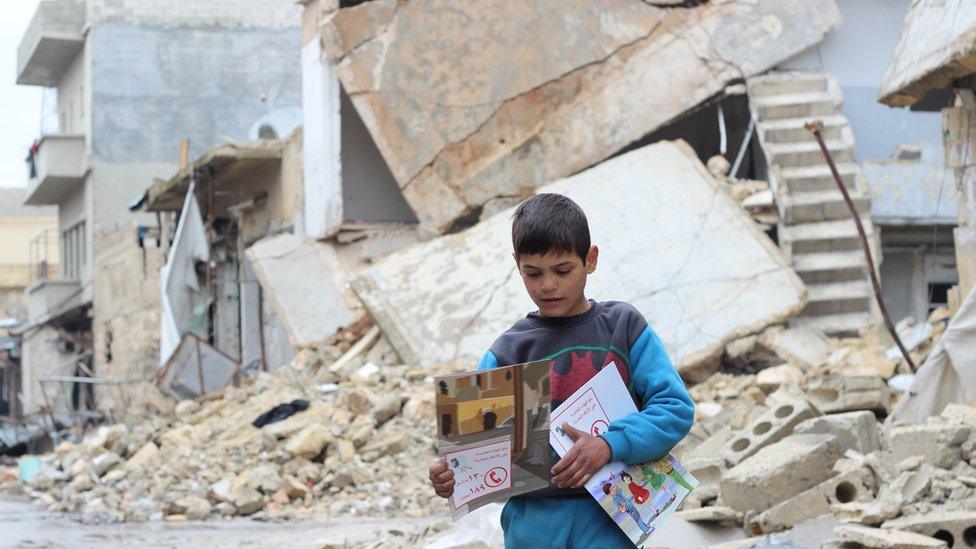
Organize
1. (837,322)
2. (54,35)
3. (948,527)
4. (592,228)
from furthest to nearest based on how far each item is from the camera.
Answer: (54,35), (592,228), (837,322), (948,527)

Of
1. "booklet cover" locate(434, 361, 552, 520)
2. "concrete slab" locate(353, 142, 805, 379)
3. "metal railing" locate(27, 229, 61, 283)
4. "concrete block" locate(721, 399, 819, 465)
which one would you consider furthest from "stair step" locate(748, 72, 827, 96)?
"metal railing" locate(27, 229, 61, 283)

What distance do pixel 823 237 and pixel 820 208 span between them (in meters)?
0.29

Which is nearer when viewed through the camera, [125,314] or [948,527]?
[948,527]

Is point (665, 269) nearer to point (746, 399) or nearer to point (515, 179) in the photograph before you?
point (746, 399)

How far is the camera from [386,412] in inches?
336

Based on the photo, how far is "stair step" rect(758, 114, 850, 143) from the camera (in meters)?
10.2

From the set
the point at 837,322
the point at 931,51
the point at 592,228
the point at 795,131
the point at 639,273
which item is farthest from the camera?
the point at 795,131

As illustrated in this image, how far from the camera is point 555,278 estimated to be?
7.94 feet

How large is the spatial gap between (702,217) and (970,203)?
9.47 feet

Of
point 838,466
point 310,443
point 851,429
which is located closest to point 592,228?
point 310,443

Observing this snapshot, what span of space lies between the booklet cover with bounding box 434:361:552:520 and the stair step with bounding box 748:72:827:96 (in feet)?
29.0

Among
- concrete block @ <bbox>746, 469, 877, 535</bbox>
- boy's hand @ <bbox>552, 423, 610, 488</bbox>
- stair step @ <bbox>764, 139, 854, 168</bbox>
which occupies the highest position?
stair step @ <bbox>764, 139, 854, 168</bbox>

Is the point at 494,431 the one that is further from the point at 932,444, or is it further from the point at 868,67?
the point at 868,67

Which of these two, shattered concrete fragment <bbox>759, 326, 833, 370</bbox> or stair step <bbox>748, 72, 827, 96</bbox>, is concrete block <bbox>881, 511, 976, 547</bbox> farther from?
stair step <bbox>748, 72, 827, 96</bbox>
